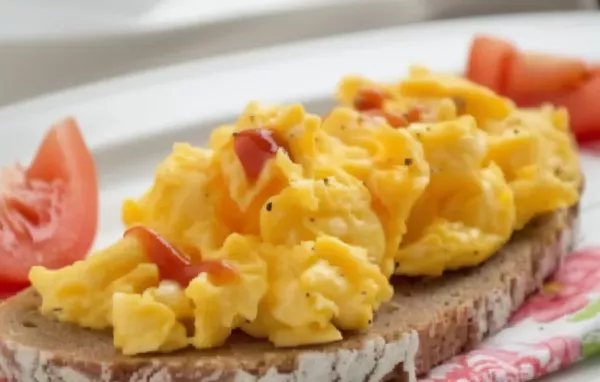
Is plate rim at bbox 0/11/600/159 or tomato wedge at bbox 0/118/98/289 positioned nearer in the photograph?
tomato wedge at bbox 0/118/98/289

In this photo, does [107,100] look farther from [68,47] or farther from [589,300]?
[589,300]

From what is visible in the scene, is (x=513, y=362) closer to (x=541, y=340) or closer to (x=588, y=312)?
(x=541, y=340)

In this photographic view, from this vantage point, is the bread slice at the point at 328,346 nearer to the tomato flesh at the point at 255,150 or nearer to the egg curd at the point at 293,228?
the egg curd at the point at 293,228

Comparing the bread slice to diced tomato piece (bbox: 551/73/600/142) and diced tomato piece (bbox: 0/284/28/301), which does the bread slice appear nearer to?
diced tomato piece (bbox: 0/284/28/301)

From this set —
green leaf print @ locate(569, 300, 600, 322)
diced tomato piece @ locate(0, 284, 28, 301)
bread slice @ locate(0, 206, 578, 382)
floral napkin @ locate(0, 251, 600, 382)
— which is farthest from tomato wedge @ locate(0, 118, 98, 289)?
green leaf print @ locate(569, 300, 600, 322)

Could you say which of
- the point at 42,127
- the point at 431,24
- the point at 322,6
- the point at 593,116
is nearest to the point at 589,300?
the point at 593,116

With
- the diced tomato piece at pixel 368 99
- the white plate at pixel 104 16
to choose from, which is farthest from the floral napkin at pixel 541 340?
the white plate at pixel 104 16
